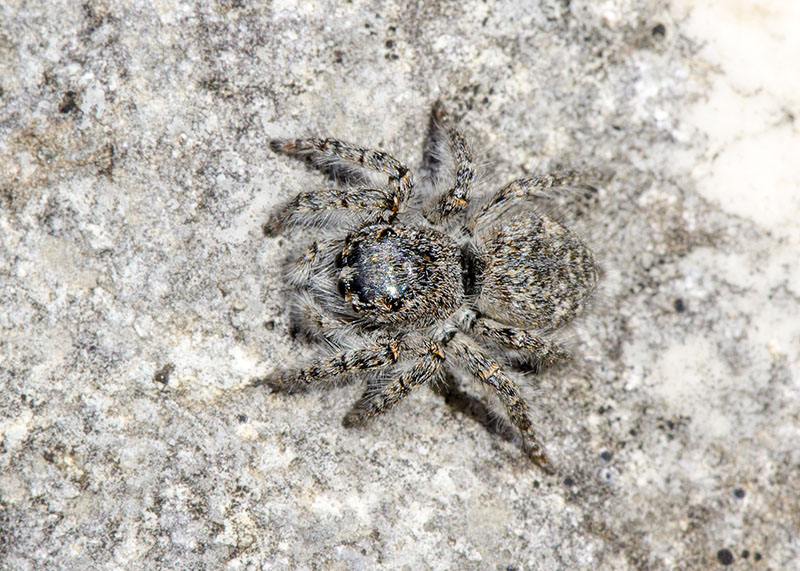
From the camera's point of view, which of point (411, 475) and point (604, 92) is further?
point (604, 92)

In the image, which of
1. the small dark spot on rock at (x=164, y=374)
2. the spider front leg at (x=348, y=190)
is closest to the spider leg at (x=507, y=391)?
the spider front leg at (x=348, y=190)

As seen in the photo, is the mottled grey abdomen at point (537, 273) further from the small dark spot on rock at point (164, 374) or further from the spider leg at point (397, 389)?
the small dark spot on rock at point (164, 374)

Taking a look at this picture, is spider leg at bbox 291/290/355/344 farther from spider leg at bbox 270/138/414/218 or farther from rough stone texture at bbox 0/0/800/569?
spider leg at bbox 270/138/414/218

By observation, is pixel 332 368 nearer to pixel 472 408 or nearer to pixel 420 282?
pixel 420 282

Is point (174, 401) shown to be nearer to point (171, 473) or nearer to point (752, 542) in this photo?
point (171, 473)

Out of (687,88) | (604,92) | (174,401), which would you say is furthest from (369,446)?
(687,88)

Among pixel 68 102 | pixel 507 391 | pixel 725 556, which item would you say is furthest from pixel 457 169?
pixel 725 556
